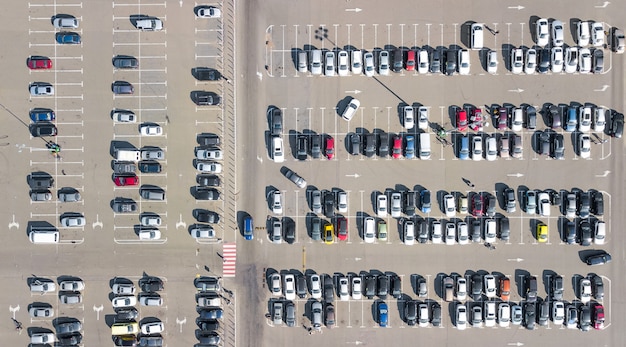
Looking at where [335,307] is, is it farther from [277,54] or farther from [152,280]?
[277,54]

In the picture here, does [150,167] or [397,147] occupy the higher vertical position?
[397,147]

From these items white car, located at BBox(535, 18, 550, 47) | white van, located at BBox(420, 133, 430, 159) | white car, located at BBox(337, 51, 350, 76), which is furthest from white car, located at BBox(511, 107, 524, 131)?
white car, located at BBox(337, 51, 350, 76)

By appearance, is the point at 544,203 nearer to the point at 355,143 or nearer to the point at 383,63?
the point at 355,143

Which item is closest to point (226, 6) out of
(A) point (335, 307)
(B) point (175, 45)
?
(B) point (175, 45)

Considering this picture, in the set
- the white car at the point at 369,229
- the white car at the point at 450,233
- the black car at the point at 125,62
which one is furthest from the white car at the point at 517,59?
the black car at the point at 125,62

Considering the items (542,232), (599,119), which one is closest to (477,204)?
(542,232)

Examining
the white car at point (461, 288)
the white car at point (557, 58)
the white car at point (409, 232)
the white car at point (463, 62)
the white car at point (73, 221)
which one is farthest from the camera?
the white car at point (73, 221)

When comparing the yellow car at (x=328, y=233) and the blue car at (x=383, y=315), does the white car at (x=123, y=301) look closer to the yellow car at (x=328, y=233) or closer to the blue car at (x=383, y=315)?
the yellow car at (x=328, y=233)
